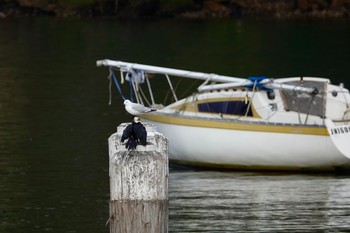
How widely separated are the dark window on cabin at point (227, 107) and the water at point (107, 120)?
1.84 meters

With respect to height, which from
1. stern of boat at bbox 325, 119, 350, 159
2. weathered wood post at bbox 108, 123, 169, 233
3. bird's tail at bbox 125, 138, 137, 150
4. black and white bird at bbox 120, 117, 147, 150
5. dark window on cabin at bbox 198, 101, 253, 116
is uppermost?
black and white bird at bbox 120, 117, 147, 150

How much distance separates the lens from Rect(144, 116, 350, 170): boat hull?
33906mm

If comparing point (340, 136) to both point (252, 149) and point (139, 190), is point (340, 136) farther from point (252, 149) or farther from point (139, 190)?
point (139, 190)

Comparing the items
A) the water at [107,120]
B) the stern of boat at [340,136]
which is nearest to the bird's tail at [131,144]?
the water at [107,120]

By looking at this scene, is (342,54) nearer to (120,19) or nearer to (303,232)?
(120,19)

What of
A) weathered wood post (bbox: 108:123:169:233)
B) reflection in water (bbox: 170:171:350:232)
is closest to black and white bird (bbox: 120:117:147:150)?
weathered wood post (bbox: 108:123:169:233)

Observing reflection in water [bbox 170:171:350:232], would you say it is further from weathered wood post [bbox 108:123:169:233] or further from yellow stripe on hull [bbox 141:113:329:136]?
weathered wood post [bbox 108:123:169:233]

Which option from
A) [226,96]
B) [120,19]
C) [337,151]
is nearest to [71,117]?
[226,96]

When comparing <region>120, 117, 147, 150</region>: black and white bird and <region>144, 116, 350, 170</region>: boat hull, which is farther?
<region>144, 116, 350, 170</region>: boat hull

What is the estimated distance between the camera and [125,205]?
1509 cm

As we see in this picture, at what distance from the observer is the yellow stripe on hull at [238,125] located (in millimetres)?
33781

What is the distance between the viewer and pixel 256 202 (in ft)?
97.8

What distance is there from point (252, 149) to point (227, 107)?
1.66 meters

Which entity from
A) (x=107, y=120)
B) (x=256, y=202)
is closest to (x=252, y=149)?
(x=256, y=202)
